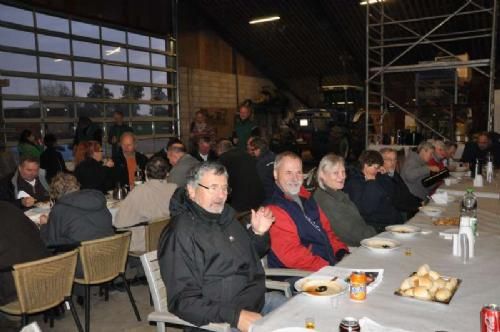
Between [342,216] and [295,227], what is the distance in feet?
2.16

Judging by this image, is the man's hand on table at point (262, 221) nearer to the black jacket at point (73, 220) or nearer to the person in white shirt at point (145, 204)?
the black jacket at point (73, 220)

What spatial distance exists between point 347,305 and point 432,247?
1.18m

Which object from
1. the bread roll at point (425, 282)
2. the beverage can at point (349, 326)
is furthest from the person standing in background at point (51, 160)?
the beverage can at point (349, 326)

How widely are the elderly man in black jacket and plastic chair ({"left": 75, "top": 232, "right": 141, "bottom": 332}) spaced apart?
1216 mm

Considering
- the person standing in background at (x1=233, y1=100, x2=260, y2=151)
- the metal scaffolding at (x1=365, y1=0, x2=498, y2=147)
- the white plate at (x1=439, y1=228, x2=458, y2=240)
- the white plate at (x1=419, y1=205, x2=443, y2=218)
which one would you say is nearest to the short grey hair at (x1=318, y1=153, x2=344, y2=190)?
the white plate at (x1=439, y1=228, x2=458, y2=240)

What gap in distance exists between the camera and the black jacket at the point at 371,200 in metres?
3.95

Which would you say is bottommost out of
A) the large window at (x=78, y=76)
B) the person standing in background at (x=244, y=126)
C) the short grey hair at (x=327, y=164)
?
the short grey hair at (x=327, y=164)

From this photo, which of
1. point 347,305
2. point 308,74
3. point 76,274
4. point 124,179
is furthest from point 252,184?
point 308,74

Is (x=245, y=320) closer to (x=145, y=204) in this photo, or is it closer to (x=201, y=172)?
(x=201, y=172)

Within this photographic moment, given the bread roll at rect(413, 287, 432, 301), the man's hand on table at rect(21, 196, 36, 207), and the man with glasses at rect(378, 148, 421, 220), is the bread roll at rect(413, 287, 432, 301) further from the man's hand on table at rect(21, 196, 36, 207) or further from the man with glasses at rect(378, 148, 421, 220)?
the man's hand on table at rect(21, 196, 36, 207)

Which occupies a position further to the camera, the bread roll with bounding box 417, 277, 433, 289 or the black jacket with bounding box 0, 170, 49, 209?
the black jacket with bounding box 0, 170, 49, 209

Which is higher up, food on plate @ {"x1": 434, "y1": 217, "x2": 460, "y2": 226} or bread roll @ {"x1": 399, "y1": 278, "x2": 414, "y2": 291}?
bread roll @ {"x1": 399, "y1": 278, "x2": 414, "y2": 291}

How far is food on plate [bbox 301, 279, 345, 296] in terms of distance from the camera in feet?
6.49

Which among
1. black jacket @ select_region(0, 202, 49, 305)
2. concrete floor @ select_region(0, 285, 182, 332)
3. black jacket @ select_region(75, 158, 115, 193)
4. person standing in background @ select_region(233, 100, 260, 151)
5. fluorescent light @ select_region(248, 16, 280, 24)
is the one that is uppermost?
fluorescent light @ select_region(248, 16, 280, 24)
